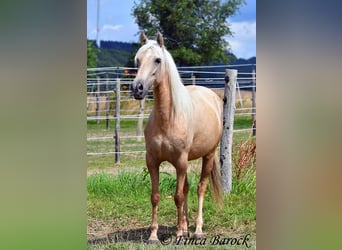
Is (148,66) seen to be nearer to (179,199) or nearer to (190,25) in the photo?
(190,25)

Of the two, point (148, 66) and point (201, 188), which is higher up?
point (148, 66)

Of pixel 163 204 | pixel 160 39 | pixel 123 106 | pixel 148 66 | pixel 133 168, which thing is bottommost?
pixel 163 204

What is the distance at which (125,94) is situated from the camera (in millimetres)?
2021

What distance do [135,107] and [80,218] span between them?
1.73 ft

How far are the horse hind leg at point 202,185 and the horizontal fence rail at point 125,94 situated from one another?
158 mm

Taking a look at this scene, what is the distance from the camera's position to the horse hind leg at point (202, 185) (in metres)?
1.99

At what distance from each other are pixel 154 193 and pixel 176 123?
0.94 ft

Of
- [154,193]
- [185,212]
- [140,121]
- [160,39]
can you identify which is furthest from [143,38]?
[185,212]
